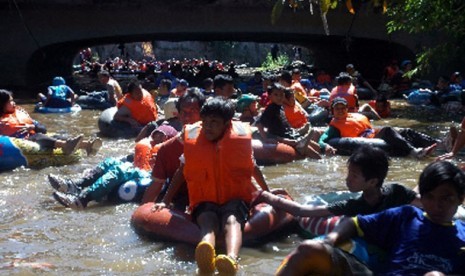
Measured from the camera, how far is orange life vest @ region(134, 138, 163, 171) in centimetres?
696

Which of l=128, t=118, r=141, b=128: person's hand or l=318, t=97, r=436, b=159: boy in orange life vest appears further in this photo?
l=128, t=118, r=141, b=128: person's hand

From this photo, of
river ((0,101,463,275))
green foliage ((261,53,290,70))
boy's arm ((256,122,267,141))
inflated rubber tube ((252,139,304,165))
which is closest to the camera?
river ((0,101,463,275))

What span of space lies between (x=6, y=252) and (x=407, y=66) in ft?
50.9

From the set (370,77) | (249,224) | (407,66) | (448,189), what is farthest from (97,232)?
(370,77)

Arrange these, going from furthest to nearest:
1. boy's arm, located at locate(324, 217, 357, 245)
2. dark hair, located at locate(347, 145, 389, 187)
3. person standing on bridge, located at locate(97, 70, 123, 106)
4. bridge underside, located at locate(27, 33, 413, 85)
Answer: bridge underside, located at locate(27, 33, 413, 85) < person standing on bridge, located at locate(97, 70, 123, 106) < dark hair, located at locate(347, 145, 389, 187) < boy's arm, located at locate(324, 217, 357, 245)

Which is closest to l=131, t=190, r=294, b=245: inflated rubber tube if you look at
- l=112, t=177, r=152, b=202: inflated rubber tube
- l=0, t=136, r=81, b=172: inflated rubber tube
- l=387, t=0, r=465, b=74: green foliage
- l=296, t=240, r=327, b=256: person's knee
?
l=112, t=177, r=152, b=202: inflated rubber tube

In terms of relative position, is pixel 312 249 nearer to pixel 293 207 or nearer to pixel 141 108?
pixel 293 207

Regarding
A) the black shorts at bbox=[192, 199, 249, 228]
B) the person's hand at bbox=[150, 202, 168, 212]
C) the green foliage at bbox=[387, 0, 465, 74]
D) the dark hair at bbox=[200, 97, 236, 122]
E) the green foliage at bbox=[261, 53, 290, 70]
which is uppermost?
the green foliage at bbox=[387, 0, 465, 74]

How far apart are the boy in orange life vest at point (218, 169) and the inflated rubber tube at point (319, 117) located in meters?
6.95

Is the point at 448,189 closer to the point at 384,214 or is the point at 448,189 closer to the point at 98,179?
the point at 384,214

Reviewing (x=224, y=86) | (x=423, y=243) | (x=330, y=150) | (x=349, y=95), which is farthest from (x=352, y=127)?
(x=423, y=243)

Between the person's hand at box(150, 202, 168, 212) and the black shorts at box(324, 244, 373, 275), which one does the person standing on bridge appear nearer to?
the person's hand at box(150, 202, 168, 212)

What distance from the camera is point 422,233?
3.56m

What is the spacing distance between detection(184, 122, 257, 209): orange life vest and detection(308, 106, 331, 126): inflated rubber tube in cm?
698
